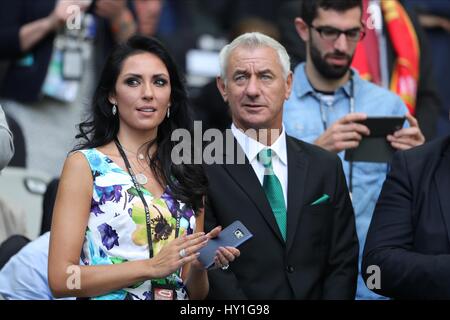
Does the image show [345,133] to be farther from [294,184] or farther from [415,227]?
[415,227]

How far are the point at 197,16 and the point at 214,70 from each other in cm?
116

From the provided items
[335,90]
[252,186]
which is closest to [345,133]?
[335,90]

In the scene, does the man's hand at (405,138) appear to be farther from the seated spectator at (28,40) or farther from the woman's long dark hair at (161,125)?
the seated spectator at (28,40)

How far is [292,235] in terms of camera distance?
5426 millimetres

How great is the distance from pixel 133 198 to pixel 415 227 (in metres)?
1.29

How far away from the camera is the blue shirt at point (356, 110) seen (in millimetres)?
6188

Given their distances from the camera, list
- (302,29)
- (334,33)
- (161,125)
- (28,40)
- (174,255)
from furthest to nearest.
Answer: (28,40), (302,29), (334,33), (161,125), (174,255)

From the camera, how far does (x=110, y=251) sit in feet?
15.8

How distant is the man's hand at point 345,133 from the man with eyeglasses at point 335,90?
129mm

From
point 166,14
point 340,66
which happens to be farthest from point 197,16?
point 340,66

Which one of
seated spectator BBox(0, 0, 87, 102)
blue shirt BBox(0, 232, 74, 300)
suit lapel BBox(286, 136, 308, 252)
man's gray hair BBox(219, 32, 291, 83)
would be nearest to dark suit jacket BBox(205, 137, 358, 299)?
suit lapel BBox(286, 136, 308, 252)

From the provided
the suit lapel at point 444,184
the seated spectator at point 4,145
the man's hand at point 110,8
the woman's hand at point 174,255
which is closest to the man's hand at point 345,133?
the suit lapel at point 444,184

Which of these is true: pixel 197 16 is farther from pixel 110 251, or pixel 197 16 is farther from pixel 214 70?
pixel 110 251

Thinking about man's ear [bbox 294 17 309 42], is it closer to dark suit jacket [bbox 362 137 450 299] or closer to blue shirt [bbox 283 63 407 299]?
blue shirt [bbox 283 63 407 299]
